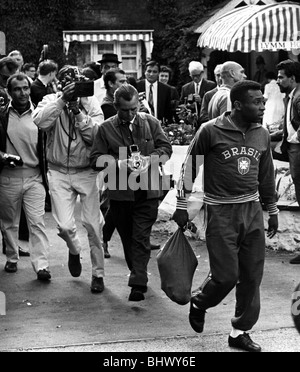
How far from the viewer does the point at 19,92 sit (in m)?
9.14

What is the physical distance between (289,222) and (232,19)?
30.6 feet

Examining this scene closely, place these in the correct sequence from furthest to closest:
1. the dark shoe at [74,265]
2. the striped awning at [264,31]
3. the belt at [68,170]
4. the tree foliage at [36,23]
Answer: the tree foliage at [36,23] < the striped awning at [264,31] < the dark shoe at [74,265] < the belt at [68,170]

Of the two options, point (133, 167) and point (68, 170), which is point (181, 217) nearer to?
point (133, 167)

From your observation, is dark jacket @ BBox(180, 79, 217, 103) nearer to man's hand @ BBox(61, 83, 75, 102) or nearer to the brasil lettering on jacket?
man's hand @ BBox(61, 83, 75, 102)

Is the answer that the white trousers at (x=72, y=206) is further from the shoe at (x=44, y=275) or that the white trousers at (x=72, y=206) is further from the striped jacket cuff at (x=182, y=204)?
the striped jacket cuff at (x=182, y=204)

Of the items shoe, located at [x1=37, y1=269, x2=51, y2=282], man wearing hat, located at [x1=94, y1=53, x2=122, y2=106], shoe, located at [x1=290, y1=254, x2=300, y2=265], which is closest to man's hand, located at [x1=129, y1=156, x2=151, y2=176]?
shoe, located at [x1=37, y1=269, x2=51, y2=282]

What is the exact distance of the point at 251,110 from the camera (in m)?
6.83

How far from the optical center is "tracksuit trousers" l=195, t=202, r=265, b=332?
6.78 meters

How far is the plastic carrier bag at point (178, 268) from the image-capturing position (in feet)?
23.4

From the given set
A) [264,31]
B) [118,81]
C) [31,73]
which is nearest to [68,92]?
[118,81]

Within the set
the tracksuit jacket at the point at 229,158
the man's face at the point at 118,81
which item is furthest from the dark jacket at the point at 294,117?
the tracksuit jacket at the point at 229,158

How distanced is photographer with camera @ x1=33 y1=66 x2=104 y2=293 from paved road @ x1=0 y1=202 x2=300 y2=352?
47cm

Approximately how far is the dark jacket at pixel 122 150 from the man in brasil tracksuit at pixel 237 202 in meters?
1.38
